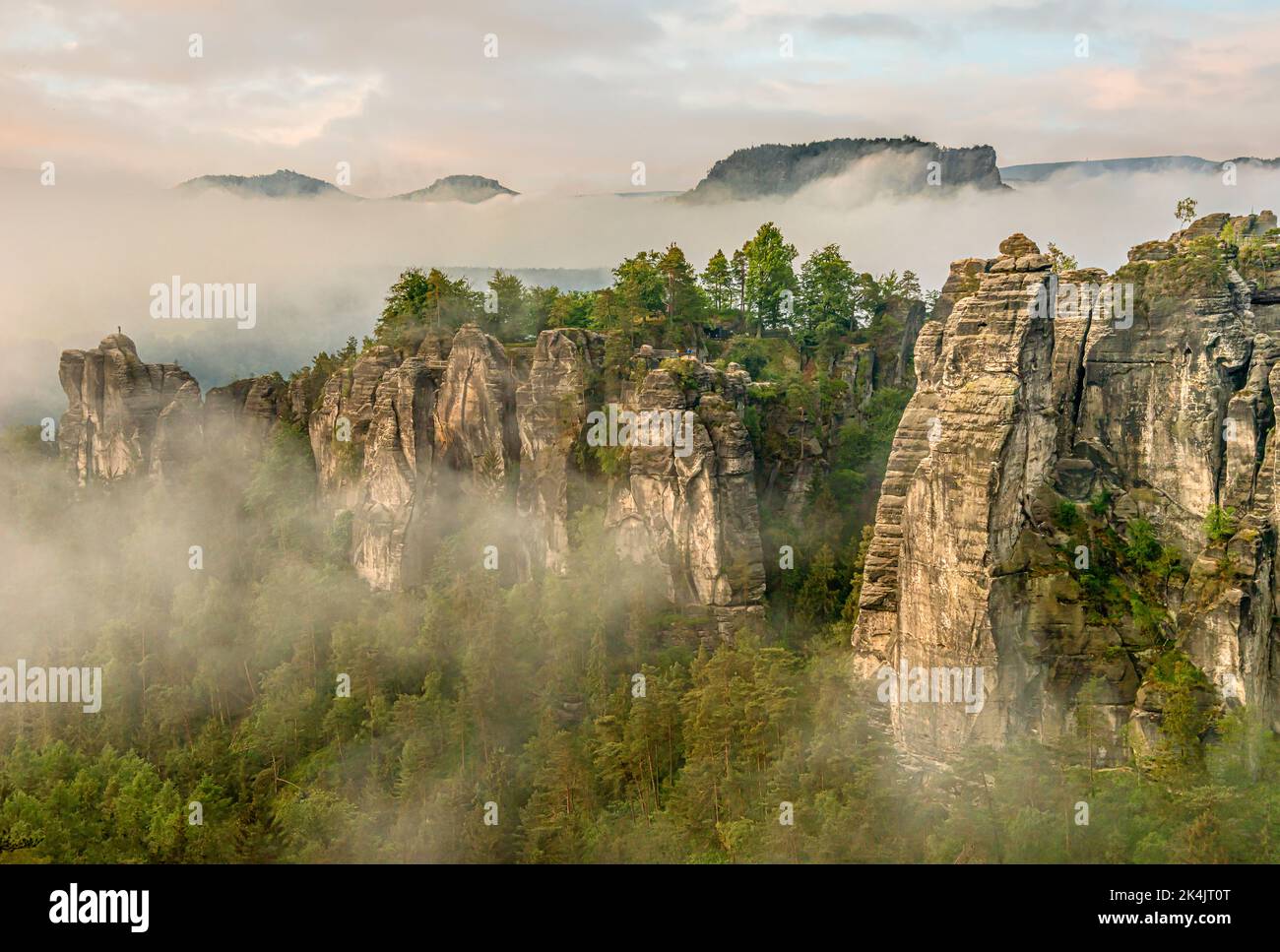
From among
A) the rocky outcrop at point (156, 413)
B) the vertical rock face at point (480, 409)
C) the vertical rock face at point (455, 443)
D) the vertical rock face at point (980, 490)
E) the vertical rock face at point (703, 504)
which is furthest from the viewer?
the rocky outcrop at point (156, 413)

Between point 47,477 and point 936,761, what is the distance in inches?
2874

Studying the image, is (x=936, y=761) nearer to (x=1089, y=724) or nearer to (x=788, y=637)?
(x=1089, y=724)

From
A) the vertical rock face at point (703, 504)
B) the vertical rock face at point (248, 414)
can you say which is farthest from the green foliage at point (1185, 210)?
the vertical rock face at point (248, 414)

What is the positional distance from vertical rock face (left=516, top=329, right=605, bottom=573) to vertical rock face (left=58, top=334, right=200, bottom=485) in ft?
108

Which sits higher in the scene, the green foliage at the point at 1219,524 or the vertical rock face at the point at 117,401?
the vertical rock face at the point at 117,401

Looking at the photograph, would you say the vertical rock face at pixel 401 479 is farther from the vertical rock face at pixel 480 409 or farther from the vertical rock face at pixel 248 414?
the vertical rock face at pixel 248 414

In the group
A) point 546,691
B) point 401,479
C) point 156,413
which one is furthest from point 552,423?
point 156,413

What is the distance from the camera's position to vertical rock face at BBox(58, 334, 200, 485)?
7819cm

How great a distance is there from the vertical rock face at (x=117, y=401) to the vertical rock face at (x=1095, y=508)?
58729mm

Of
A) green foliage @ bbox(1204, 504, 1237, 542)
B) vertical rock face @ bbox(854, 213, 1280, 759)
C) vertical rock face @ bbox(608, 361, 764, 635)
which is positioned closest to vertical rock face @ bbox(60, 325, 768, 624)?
Answer: vertical rock face @ bbox(608, 361, 764, 635)

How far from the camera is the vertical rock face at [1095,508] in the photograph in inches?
1395

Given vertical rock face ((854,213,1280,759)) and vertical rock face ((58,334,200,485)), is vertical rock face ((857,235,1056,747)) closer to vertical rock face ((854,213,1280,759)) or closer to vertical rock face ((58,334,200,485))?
vertical rock face ((854,213,1280,759))

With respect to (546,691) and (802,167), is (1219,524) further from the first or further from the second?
(802,167)

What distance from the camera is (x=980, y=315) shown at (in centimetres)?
3672
